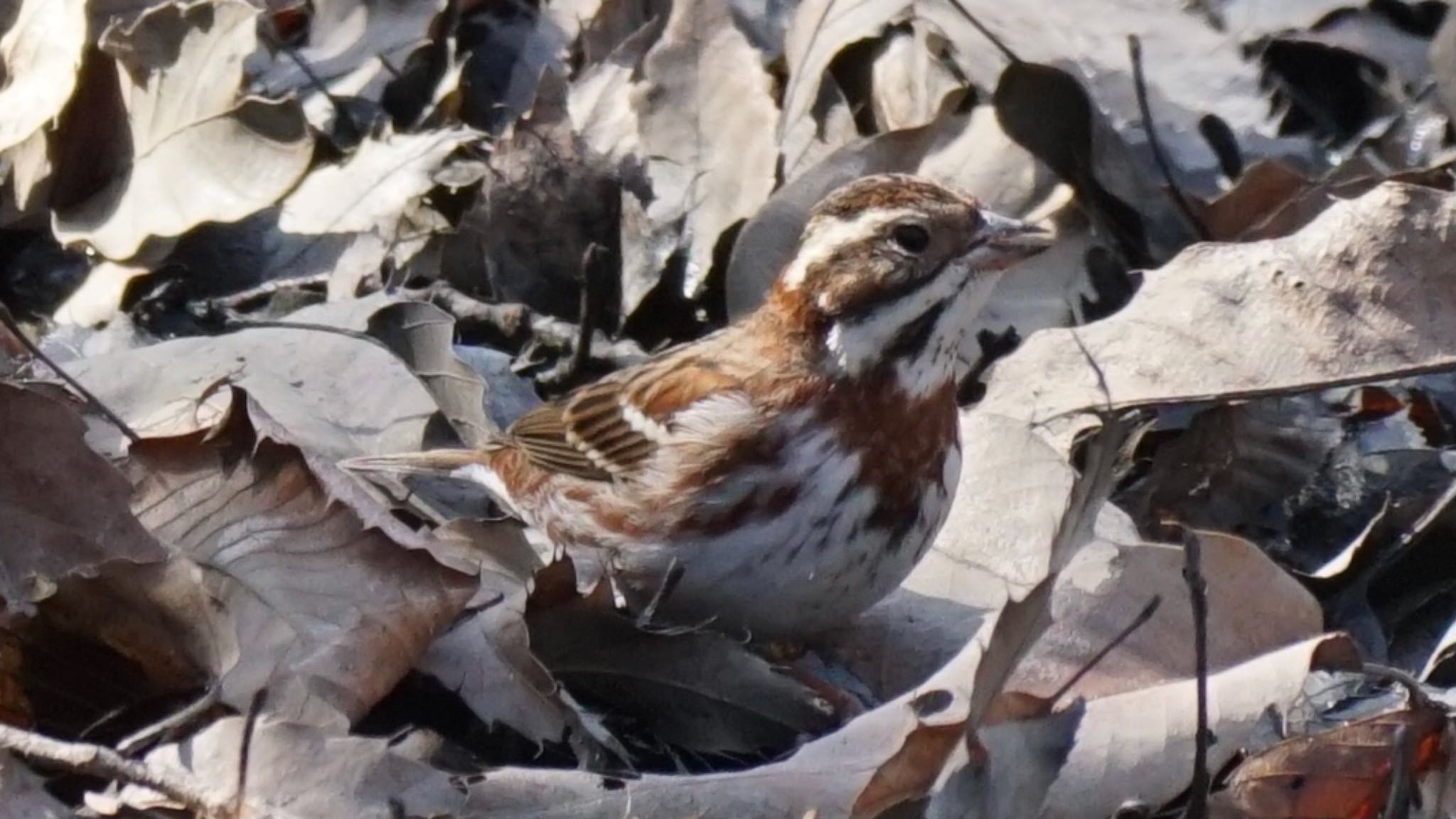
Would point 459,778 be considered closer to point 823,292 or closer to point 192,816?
point 192,816

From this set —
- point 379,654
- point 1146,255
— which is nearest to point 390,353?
point 379,654

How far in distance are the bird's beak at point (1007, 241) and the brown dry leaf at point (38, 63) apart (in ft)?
10.1

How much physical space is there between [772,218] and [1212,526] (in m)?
1.50

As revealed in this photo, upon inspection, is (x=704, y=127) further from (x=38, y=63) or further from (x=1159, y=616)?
(x=1159, y=616)

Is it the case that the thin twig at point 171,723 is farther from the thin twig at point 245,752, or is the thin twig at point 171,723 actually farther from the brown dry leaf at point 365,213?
the brown dry leaf at point 365,213

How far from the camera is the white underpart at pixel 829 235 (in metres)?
5.20

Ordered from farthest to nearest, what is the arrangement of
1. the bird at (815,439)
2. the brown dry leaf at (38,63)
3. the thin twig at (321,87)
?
the thin twig at (321,87)
the brown dry leaf at (38,63)
the bird at (815,439)

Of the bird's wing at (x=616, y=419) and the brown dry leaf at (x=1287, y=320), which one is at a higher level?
the brown dry leaf at (x=1287, y=320)

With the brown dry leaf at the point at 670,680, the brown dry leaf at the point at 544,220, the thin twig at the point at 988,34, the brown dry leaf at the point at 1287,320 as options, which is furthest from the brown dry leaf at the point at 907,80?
the brown dry leaf at the point at 670,680

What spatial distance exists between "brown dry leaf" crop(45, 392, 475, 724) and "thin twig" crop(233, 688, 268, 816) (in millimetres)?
316

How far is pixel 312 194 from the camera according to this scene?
269 inches

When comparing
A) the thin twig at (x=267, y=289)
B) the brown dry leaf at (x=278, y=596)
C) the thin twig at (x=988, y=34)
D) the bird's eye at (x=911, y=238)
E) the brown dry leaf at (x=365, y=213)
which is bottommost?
the thin twig at (x=267, y=289)

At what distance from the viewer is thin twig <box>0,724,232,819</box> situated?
386 cm

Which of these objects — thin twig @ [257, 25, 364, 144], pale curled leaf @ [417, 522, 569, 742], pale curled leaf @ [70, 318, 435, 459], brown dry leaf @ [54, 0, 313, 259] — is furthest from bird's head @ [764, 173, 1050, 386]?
thin twig @ [257, 25, 364, 144]
